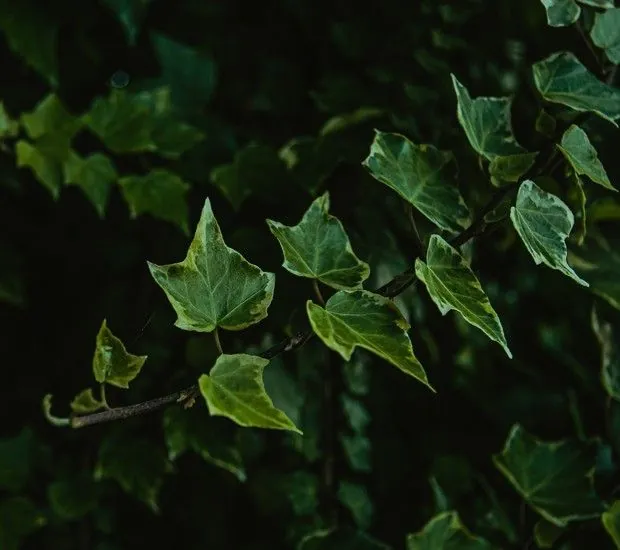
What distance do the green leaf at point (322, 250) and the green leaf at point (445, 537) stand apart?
1.08ft

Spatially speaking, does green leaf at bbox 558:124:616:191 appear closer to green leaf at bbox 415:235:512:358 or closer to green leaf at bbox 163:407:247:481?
green leaf at bbox 415:235:512:358

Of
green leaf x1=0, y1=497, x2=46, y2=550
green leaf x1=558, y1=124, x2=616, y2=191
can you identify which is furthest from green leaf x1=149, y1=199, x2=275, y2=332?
green leaf x1=0, y1=497, x2=46, y2=550

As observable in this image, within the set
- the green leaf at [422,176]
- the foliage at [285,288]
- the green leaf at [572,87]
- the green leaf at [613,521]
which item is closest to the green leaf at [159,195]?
the foliage at [285,288]

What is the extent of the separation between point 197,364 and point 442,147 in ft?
1.17

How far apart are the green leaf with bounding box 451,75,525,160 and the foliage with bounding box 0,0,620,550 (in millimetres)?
71

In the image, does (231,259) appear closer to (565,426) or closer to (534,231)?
(534,231)

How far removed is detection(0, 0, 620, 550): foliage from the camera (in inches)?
35.1

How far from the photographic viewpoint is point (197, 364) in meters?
0.88

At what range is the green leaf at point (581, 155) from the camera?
2.10ft

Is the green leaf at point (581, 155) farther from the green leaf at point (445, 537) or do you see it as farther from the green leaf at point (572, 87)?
the green leaf at point (445, 537)

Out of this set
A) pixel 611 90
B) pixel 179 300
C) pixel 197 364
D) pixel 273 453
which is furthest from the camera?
pixel 273 453

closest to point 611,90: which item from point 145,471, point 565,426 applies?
point 565,426

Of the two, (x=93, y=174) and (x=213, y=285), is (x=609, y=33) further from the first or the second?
(x=93, y=174)

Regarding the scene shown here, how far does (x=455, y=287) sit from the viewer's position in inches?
23.6
